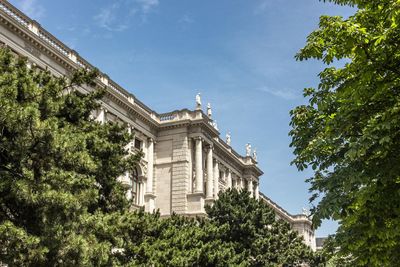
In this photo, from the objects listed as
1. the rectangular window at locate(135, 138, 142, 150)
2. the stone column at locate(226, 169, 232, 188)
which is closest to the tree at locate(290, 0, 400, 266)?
the rectangular window at locate(135, 138, 142, 150)

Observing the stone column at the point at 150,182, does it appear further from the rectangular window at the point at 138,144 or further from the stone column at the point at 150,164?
the rectangular window at the point at 138,144

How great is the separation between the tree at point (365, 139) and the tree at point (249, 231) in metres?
19.4

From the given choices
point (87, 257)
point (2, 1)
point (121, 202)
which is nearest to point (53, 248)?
point (87, 257)

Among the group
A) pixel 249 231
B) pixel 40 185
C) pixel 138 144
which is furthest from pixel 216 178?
pixel 40 185

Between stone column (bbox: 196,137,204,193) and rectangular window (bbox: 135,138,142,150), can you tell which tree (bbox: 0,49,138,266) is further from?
stone column (bbox: 196,137,204,193)

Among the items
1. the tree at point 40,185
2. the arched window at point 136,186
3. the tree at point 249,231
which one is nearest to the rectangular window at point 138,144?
the arched window at point 136,186

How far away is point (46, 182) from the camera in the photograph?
13.9 m

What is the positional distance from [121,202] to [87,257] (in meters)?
5.10

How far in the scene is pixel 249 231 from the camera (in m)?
33.7

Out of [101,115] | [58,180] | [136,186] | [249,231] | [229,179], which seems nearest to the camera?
[58,180]

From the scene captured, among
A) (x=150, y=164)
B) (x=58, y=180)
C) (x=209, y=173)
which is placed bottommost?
(x=58, y=180)

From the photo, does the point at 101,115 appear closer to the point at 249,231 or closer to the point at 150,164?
the point at 150,164

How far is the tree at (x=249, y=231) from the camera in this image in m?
33.6

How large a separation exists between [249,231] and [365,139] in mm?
24468
